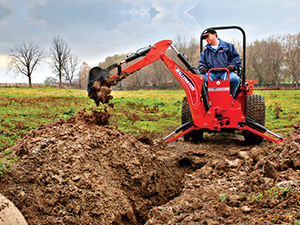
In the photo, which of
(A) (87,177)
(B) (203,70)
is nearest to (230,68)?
(B) (203,70)

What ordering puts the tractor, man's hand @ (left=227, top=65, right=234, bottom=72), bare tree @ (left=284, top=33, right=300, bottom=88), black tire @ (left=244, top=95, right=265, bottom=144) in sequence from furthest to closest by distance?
bare tree @ (left=284, top=33, right=300, bottom=88) < black tire @ (left=244, top=95, right=265, bottom=144) < man's hand @ (left=227, top=65, right=234, bottom=72) < the tractor

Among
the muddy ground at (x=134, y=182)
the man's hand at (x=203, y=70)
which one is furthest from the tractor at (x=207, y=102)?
the muddy ground at (x=134, y=182)

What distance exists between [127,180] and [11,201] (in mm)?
1665

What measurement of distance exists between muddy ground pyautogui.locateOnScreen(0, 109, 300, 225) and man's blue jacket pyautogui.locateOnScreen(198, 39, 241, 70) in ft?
7.78

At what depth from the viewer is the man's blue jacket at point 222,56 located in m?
6.27

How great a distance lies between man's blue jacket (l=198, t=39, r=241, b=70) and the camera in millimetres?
6266

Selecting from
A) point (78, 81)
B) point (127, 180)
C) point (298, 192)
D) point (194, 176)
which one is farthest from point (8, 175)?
point (78, 81)

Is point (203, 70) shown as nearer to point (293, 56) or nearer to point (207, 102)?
point (207, 102)

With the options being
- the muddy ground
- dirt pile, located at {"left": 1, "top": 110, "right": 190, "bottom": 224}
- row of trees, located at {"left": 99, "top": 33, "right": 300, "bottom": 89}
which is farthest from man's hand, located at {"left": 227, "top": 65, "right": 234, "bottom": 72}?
row of trees, located at {"left": 99, "top": 33, "right": 300, "bottom": 89}

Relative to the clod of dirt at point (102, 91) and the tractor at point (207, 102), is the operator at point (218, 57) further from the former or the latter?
the clod of dirt at point (102, 91)

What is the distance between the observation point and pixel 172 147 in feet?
21.1

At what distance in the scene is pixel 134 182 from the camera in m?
4.14

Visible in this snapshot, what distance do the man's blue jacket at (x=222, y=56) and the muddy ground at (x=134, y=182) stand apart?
7.78 feet

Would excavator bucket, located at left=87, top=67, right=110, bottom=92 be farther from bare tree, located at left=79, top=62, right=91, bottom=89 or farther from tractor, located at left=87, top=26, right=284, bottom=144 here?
bare tree, located at left=79, top=62, right=91, bottom=89
